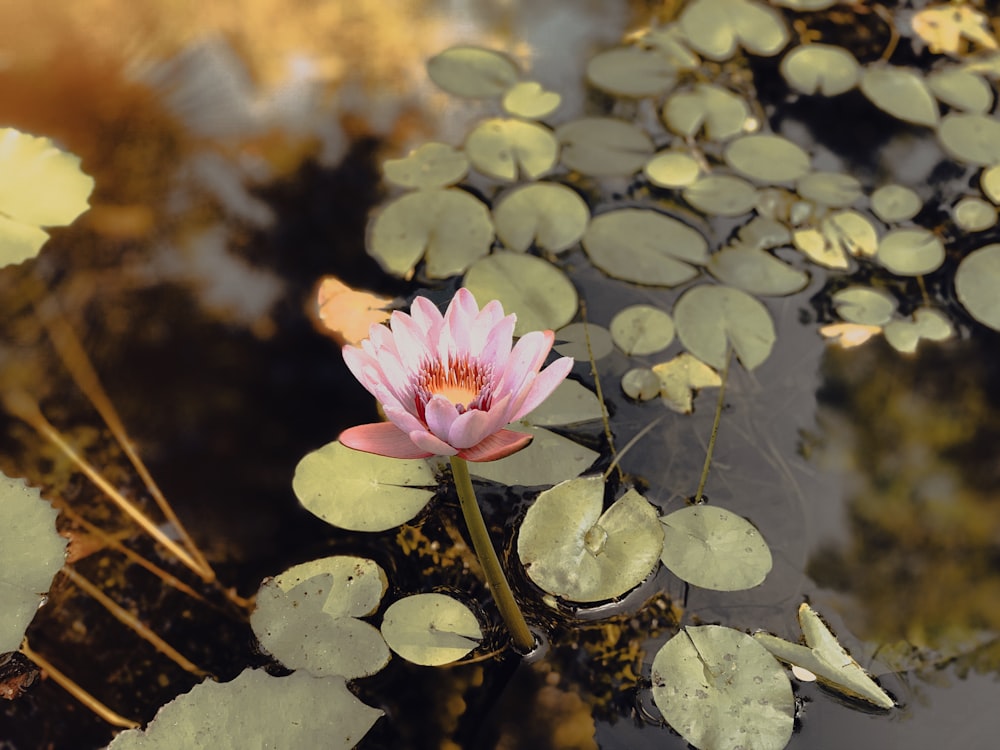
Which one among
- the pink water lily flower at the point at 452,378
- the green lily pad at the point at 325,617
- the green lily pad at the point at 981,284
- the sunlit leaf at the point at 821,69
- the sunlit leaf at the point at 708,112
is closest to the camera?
the pink water lily flower at the point at 452,378

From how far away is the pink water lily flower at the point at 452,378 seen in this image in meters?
0.93

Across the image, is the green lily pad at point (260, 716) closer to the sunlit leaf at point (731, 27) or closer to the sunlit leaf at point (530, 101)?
the sunlit leaf at point (530, 101)

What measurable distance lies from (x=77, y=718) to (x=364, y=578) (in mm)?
441

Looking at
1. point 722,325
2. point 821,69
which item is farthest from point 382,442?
point 821,69

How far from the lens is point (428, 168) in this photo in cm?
181

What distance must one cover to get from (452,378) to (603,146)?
107 centimetres

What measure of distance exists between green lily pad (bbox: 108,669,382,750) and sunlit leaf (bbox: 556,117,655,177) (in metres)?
1.25

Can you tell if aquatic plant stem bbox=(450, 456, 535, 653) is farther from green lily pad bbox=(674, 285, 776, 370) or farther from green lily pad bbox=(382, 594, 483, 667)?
green lily pad bbox=(674, 285, 776, 370)

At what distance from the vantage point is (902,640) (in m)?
1.23

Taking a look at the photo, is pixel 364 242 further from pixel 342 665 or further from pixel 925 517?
pixel 925 517

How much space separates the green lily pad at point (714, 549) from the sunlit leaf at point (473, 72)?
1215mm

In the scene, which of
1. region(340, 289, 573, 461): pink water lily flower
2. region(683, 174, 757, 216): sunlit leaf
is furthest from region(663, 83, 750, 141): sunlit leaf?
region(340, 289, 573, 461): pink water lily flower

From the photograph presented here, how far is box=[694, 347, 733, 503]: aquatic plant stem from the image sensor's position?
4.45ft

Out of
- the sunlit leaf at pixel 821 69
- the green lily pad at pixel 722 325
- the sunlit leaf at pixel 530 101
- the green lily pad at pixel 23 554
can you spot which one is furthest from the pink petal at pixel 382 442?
the sunlit leaf at pixel 821 69
